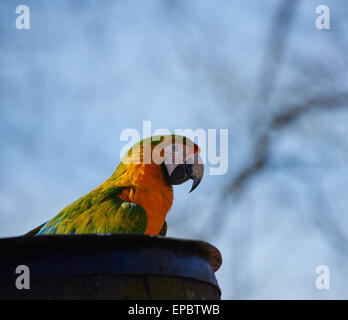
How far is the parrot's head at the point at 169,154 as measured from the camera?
4840 mm

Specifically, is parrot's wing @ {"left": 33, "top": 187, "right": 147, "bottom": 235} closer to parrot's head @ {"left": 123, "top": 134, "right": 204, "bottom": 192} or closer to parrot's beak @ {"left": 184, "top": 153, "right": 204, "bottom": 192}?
parrot's head @ {"left": 123, "top": 134, "right": 204, "bottom": 192}

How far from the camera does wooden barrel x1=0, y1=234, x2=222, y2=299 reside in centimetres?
218

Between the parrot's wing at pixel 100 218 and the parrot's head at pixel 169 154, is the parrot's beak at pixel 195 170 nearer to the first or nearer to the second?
the parrot's head at pixel 169 154

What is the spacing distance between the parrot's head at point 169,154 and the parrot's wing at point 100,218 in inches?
28.2

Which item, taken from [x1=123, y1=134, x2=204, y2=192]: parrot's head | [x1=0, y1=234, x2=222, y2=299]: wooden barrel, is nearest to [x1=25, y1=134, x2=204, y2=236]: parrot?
[x1=123, y1=134, x2=204, y2=192]: parrot's head

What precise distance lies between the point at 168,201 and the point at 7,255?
102 inches

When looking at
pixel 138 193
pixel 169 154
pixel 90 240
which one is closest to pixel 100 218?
pixel 138 193

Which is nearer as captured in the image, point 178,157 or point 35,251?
point 35,251

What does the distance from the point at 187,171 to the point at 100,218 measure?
1.25m

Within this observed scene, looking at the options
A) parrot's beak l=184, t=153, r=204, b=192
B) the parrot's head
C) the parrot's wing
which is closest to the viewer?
the parrot's wing

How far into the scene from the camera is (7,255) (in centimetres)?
225
